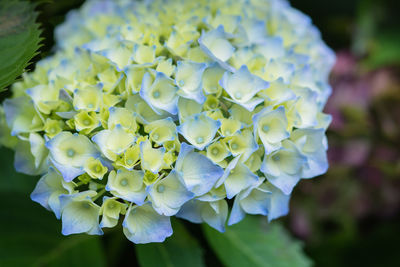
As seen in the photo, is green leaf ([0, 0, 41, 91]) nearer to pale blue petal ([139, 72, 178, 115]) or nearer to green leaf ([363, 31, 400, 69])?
pale blue petal ([139, 72, 178, 115])

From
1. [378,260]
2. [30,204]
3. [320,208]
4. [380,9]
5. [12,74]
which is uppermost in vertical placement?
[12,74]

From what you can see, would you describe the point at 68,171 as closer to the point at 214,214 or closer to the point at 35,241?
the point at 214,214

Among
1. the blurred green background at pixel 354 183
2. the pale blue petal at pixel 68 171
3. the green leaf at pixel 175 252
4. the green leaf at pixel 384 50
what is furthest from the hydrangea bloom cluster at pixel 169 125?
the green leaf at pixel 384 50

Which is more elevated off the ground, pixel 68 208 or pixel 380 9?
pixel 68 208

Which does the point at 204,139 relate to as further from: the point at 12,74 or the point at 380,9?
the point at 380,9

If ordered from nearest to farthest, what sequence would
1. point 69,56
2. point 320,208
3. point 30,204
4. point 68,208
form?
point 68,208 < point 69,56 < point 30,204 < point 320,208

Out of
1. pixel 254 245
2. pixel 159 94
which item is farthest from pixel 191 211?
pixel 254 245

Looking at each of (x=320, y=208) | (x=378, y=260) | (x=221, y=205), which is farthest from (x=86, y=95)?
(x=378, y=260)
